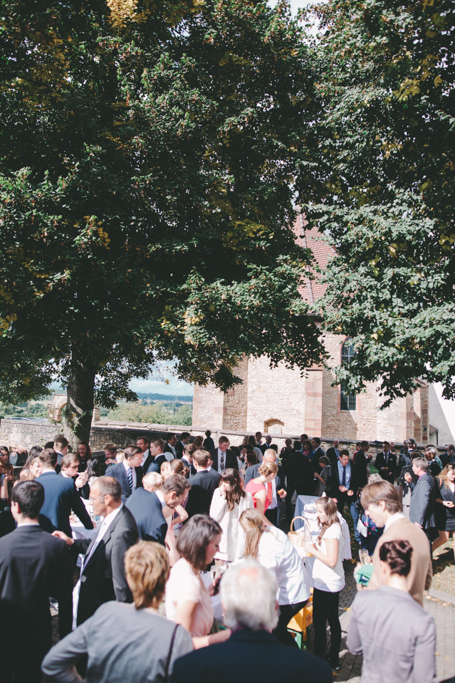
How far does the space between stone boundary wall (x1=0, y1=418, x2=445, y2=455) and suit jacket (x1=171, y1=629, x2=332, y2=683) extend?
52.4ft

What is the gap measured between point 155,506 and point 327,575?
1735mm

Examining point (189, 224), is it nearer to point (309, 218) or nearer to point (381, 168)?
point (309, 218)

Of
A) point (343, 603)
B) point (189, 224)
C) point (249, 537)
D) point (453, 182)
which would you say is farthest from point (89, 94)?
point (343, 603)

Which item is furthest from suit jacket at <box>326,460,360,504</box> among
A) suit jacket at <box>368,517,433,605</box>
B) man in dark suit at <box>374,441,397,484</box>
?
suit jacket at <box>368,517,433,605</box>

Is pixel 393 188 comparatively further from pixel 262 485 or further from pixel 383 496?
pixel 383 496

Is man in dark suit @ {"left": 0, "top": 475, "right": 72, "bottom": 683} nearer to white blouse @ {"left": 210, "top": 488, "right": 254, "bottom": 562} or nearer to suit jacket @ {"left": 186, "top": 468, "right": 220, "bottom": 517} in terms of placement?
white blouse @ {"left": 210, "top": 488, "right": 254, "bottom": 562}

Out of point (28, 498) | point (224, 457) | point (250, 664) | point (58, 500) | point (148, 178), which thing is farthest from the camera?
point (148, 178)

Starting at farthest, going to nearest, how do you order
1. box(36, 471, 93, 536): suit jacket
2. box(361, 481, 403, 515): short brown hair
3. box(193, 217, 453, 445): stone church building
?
box(193, 217, 453, 445): stone church building
box(36, 471, 93, 536): suit jacket
box(361, 481, 403, 515): short brown hair

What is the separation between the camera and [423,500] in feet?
22.7

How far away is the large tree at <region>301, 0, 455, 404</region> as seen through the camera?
9023mm

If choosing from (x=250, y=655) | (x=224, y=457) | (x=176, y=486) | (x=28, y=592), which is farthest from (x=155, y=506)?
(x=224, y=457)

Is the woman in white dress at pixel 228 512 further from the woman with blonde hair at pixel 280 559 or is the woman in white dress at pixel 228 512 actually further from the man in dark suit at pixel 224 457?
the man in dark suit at pixel 224 457

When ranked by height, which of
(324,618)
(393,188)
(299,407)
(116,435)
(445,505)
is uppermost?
(393,188)

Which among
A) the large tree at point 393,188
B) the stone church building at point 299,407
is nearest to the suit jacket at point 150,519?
the large tree at point 393,188
